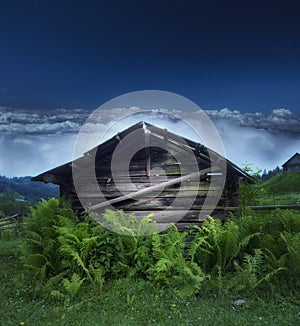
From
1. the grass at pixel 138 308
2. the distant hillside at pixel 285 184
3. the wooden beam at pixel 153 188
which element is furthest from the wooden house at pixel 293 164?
the grass at pixel 138 308

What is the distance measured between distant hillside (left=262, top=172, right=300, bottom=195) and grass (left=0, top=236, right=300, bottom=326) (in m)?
24.4

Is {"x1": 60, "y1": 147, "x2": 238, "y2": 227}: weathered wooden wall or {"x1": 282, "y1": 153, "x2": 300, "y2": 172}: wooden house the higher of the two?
{"x1": 282, "y1": 153, "x2": 300, "y2": 172}: wooden house

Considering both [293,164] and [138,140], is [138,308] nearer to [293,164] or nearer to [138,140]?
[138,140]

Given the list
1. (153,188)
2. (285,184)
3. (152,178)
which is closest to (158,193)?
(153,188)

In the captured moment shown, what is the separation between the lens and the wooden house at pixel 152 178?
7820mm

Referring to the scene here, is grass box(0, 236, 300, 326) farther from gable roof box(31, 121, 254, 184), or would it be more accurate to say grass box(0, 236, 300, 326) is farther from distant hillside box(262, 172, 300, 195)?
distant hillside box(262, 172, 300, 195)

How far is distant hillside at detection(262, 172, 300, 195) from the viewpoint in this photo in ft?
93.7

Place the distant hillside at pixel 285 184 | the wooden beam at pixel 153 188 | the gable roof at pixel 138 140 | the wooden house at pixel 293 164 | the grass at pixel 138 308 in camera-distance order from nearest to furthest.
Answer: the grass at pixel 138 308 → the gable roof at pixel 138 140 → the wooden beam at pixel 153 188 → the distant hillside at pixel 285 184 → the wooden house at pixel 293 164

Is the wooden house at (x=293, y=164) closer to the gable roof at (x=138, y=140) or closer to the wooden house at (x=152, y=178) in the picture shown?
the gable roof at (x=138, y=140)

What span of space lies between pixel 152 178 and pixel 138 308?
12.6 ft

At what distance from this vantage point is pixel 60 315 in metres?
4.62

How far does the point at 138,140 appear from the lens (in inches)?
323

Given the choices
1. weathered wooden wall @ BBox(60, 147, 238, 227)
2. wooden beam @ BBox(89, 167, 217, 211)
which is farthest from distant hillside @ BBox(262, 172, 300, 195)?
wooden beam @ BBox(89, 167, 217, 211)

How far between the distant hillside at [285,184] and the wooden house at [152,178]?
21.7 metres
